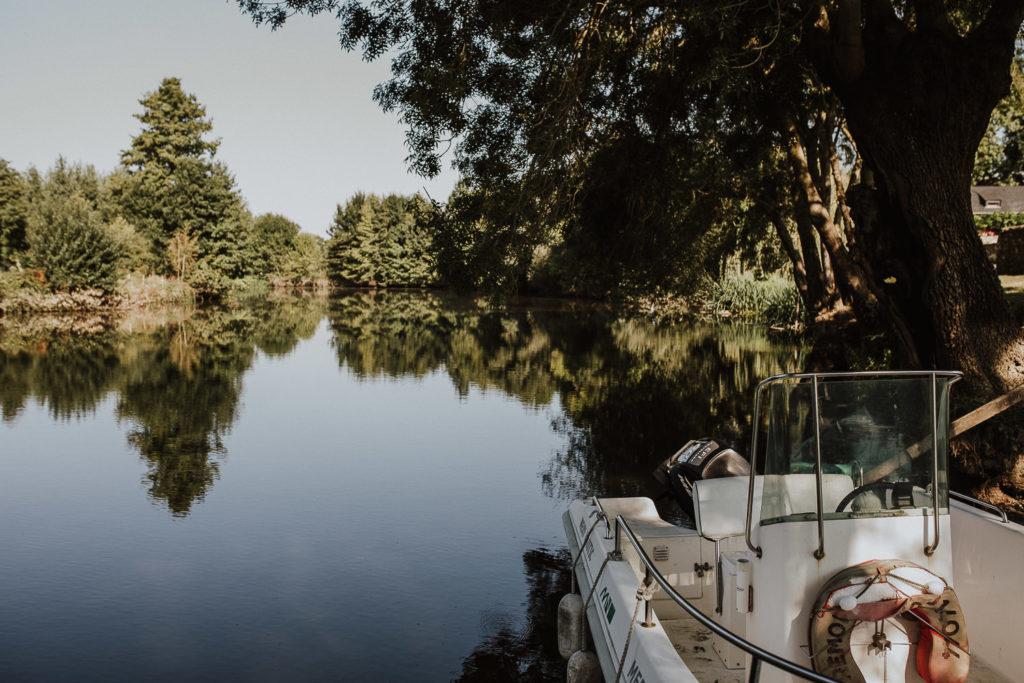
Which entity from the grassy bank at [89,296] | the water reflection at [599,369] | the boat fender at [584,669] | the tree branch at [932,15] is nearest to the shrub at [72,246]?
the grassy bank at [89,296]

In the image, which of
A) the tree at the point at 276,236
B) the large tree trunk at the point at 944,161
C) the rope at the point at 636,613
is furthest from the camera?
the tree at the point at 276,236

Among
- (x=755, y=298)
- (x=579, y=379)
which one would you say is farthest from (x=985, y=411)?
(x=755, y=298)

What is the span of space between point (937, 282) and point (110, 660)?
344 inches

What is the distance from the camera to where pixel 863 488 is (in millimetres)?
3570

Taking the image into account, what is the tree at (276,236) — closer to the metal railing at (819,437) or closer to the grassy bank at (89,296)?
the grassy bank at (89,296)

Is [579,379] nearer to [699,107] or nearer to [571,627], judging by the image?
[699,107]

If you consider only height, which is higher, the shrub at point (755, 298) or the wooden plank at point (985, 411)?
the shrub at point (755, 298)

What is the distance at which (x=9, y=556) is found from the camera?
7.53m

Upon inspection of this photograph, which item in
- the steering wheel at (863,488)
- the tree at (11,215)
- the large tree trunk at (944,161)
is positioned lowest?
the steering wheel at (863,488)

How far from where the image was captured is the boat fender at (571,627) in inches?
213

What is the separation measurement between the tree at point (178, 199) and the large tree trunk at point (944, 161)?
140 feet

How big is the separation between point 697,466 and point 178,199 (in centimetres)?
4625

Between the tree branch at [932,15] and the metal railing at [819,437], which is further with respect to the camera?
the tree branch at [932,15]

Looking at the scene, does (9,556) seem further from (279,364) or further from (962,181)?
(279,364)
